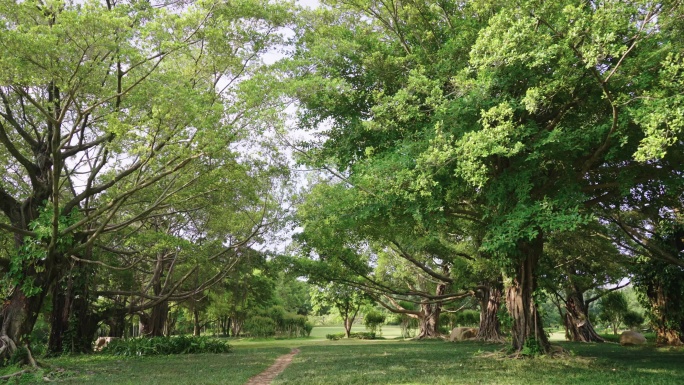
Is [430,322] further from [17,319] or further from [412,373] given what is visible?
[17,319]

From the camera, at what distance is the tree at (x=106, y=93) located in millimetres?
7738

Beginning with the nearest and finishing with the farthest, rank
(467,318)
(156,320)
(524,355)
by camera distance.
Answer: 1. (524,355)
2. (156,320)
3. (467,318)

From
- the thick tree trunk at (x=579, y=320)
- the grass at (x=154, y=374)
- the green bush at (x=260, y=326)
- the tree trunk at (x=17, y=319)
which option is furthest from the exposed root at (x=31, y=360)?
the green bush at (x=260, y=326)

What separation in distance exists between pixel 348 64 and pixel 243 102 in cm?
286

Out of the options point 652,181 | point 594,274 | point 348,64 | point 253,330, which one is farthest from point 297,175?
point 253,330

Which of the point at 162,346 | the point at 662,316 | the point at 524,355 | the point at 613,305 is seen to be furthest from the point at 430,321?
the point at 524,355

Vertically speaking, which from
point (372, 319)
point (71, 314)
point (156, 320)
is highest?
point (71, 314)

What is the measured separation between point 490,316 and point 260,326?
18587mm

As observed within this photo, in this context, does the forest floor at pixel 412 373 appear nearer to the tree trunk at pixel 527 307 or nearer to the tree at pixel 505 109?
the tree trunk at pixel 527 307

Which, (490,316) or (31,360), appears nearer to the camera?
(31,360)

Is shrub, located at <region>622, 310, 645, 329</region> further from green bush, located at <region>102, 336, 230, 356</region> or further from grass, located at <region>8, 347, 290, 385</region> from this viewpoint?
grass, located at <region>8, 347, 290, 385</region>

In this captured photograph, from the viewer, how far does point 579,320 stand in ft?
76.1

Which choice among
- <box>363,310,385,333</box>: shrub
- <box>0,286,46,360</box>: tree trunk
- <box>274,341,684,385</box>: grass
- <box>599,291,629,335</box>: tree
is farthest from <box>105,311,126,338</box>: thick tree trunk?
<box>599,291,629,335</box>: tree

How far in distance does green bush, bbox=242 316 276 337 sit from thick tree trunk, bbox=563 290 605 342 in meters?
20.6
